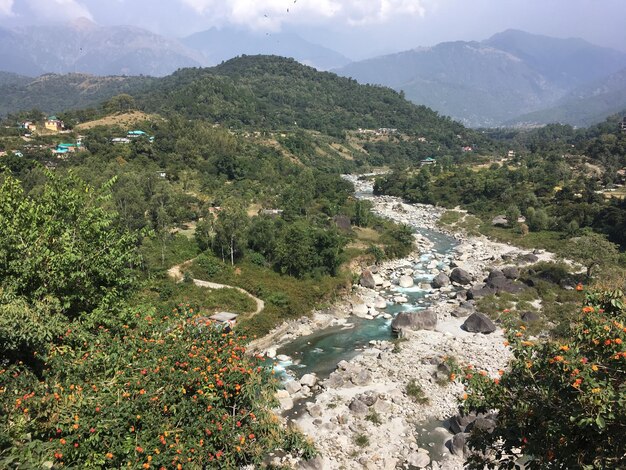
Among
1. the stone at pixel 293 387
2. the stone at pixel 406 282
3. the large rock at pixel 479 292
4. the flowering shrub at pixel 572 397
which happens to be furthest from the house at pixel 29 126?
the flowering shrub at pixel 572 397


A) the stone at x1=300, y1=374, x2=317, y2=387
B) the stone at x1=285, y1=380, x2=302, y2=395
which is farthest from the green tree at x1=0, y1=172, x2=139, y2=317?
the stone at x1=300, y1=374, x2=317, y2=387

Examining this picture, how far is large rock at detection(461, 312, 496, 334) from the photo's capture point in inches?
942

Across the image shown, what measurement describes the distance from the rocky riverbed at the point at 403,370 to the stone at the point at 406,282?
0.38 ft

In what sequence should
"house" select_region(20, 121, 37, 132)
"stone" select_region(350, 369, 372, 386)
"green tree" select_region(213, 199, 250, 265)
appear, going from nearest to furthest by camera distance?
1. "stone" select_region(350, 369, 372, 386)
2. "green tree" select_region(213, 199, 250, 265)
3. "house" select_region(20, 121, 37, 132)

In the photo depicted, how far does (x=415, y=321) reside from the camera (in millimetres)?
24844

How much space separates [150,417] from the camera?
264 inches

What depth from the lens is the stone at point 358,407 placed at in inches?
661

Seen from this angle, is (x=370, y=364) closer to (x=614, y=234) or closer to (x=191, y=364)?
(x=191, y=364)

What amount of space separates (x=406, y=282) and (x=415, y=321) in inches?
306

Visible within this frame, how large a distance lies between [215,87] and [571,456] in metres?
120

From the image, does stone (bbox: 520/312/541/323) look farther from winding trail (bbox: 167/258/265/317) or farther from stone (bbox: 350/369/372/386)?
winding trail (bbox: 167/258/265/317)

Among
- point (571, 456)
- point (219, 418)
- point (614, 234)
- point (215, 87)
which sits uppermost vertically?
point (215, 87)

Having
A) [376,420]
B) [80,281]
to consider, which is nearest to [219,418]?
[80,281]

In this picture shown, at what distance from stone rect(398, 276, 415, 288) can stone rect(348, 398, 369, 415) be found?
16.2 m
